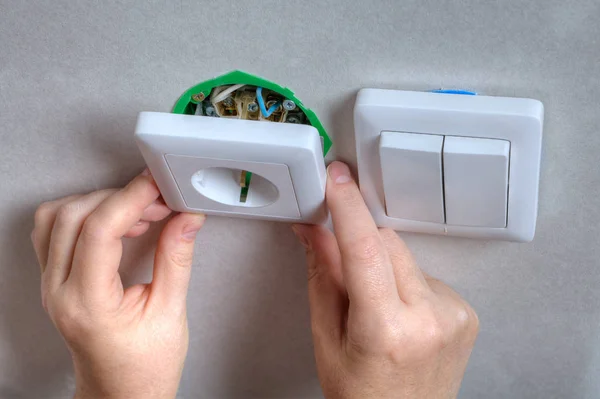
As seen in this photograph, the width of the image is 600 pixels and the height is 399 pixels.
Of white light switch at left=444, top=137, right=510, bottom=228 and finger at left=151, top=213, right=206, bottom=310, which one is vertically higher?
white light switch at left=444, top=137, right=510, bottom=228

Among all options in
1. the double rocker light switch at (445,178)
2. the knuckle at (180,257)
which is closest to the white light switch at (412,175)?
the double rocker light switch at (445,178)

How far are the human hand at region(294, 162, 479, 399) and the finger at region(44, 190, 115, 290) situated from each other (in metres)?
0.20

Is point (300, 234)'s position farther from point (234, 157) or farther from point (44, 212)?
point (44, 212)

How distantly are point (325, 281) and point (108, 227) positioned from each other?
8.4 inches

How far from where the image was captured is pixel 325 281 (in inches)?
26.6

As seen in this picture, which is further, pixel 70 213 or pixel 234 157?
pixel 70 213

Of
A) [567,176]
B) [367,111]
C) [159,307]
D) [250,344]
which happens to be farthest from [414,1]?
[250,344]

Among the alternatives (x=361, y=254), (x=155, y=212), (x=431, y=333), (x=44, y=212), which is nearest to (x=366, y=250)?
(x=361, y=254)

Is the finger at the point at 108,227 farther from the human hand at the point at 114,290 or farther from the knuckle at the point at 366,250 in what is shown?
the knuckle at the point at 366,250

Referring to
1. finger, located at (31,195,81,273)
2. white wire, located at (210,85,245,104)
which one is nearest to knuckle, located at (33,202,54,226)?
finger, located at (31,195,81,273)

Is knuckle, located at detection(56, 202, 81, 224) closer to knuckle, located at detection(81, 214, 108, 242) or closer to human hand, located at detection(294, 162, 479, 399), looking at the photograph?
knuckle, located at detection(81, 214, 108, 242)

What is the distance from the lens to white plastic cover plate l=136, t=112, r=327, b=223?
522mm

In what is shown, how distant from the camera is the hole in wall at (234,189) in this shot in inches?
24.2

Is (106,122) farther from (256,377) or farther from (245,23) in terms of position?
(256,377)
